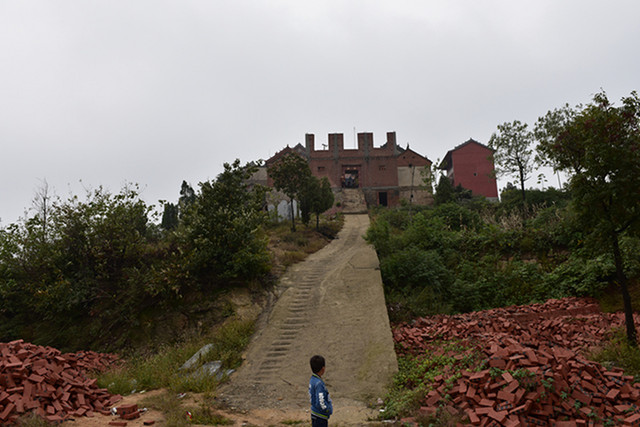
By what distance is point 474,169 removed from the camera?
141 feet

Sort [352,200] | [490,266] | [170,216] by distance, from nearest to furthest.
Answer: [490,266] → [170,216] → [352,200]

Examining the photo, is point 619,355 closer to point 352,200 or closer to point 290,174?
point 290,174

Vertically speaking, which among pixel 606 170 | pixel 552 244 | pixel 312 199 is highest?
pixel 312 199

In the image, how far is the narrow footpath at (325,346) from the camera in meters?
7.16

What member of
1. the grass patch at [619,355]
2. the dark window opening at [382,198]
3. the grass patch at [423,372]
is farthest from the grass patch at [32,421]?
the dark window opening at [382,198]

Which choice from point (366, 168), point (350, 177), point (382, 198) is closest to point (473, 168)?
point (382, 198)

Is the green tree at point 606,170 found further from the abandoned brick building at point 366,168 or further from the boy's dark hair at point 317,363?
the abandoned brick building at point 366,168

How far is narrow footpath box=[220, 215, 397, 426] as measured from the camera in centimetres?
716

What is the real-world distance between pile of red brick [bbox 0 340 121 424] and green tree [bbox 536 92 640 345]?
31.4 feet

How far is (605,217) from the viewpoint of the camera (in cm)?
717

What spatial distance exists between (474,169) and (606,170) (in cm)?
3824

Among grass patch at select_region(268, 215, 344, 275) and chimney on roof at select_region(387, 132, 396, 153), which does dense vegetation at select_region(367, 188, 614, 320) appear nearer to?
grass patch at select_region(268, 215, 344, 275)

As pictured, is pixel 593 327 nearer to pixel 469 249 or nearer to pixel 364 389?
pixel 364 389

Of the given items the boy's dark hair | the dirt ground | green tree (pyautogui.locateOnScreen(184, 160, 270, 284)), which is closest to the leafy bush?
the dirt ground
